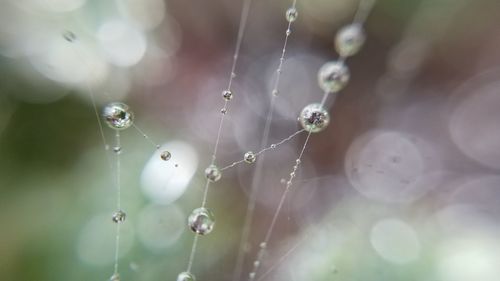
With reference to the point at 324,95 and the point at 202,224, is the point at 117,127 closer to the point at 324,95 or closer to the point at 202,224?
the point at 202,224

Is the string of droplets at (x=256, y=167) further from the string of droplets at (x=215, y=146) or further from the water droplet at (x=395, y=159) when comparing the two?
the water droplet at (x=395, y=159)

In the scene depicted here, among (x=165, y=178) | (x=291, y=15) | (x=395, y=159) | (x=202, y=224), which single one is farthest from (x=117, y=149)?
(x=395, y=159)

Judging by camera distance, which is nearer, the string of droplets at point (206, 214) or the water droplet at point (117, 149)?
the string of droplets at point (206, 214)

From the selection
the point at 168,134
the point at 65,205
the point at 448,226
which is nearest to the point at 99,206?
the point at 65,205

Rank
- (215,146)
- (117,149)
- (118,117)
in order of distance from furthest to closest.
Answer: (215,146)
(117,149)
(118,117)

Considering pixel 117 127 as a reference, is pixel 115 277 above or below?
below

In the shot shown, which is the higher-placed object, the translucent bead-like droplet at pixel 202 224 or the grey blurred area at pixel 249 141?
the grey blurred area at pixel 249 141

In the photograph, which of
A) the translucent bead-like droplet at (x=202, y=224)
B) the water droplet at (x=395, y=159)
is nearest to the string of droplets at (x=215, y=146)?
the translucent bead-like droplet at (x=202, y=224)

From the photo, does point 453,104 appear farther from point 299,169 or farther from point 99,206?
point 99,206
